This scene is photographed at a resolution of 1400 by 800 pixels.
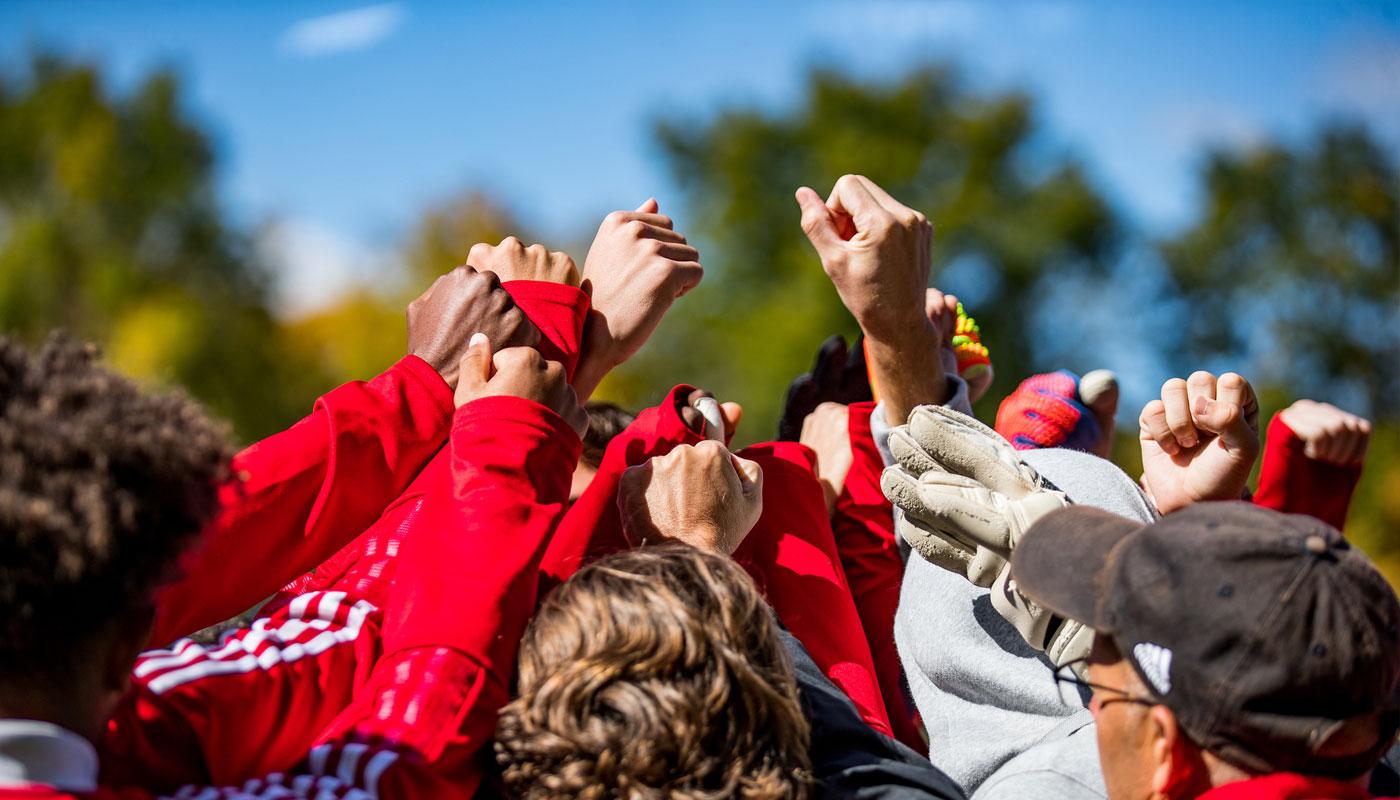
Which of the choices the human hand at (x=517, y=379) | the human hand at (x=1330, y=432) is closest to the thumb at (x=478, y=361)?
the human hand at (x=517, y=379)

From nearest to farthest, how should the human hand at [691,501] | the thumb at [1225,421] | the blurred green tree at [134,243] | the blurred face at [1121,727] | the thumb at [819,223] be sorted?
the blurred face at [1121,727] → the human hand at [691,501] → the thumb at [1225,421] → the thumb at [819,223] → the blurred green tree at [134,243]

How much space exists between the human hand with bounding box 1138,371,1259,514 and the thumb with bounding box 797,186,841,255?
0.64 meters

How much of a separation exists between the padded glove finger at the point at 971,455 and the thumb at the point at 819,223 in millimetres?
545

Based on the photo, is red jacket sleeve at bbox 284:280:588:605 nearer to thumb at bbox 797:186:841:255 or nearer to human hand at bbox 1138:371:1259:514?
thumb at bbox 797:186:841:255

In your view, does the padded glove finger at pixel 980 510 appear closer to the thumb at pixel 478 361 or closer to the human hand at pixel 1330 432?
the human hand at pixel 1330 432

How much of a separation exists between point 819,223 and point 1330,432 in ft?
3.11

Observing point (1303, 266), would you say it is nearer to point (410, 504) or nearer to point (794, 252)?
point (794, 252)

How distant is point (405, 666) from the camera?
4.83ft

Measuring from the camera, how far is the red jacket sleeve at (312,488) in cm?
168

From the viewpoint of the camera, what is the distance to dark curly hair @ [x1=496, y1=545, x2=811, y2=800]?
1.43 m

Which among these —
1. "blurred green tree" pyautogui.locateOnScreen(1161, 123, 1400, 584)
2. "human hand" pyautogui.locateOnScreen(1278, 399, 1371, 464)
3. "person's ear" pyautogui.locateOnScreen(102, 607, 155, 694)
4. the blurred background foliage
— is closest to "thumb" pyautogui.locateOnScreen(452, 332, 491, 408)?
"person's ear" pyautogui.locateOnScreen(102, 607, 155, 694)

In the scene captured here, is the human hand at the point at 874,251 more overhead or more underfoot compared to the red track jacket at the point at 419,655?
more overhead

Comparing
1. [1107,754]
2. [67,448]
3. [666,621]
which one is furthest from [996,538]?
[67,448]

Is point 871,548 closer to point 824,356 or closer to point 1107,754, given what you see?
point 824,356
